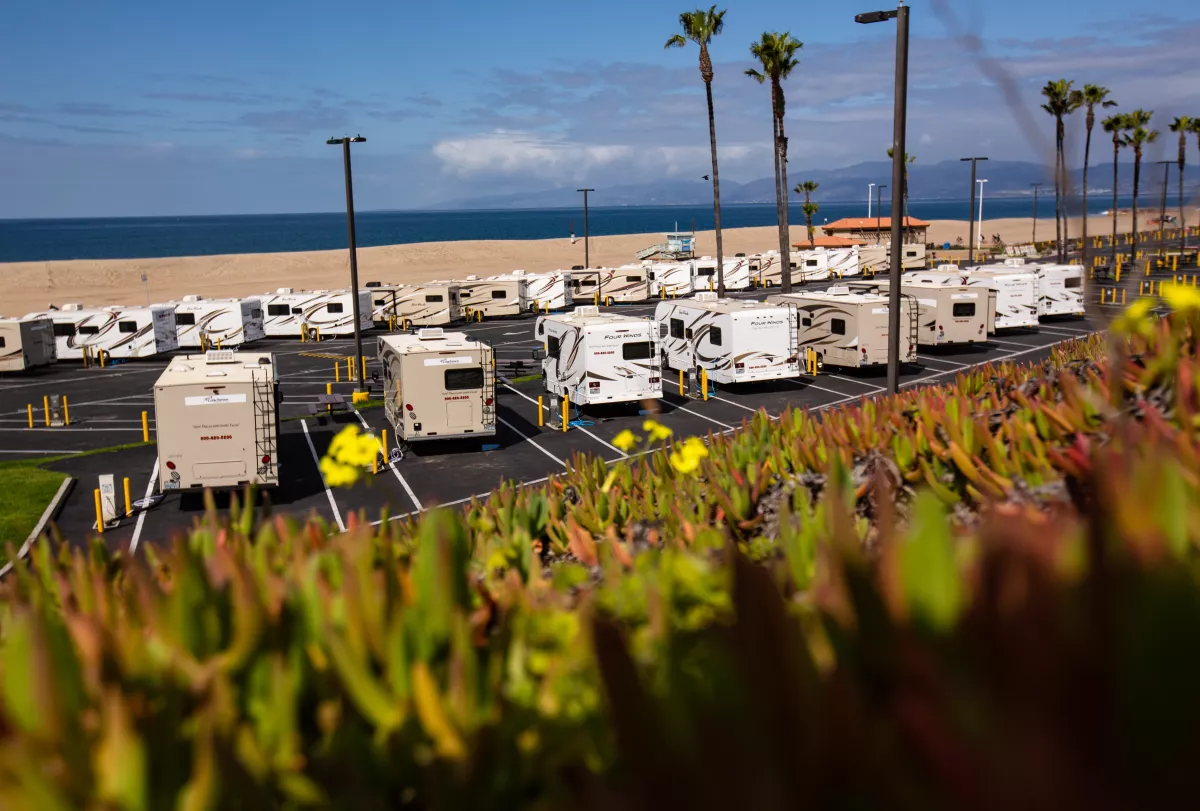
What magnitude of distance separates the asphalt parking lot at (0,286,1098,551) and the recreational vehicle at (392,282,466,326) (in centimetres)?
727

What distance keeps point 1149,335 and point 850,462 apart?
232cm

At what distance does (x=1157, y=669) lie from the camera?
1.94m

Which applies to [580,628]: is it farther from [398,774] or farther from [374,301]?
[374,301]

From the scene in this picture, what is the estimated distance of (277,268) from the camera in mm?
96750

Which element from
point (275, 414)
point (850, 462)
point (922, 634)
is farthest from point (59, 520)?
point (922, 634)

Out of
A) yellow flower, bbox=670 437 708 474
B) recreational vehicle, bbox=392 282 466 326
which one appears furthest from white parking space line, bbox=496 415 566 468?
recreational vehicle, bbox=392 282 466 326

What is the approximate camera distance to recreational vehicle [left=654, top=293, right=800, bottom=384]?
2995 centimetres

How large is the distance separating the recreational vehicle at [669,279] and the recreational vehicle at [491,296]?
9141 millimetres

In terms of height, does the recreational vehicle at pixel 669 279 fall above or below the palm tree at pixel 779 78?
below

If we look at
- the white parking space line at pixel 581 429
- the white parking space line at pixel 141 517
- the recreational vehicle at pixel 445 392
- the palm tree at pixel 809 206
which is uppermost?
the palm tree at pixel 809 206

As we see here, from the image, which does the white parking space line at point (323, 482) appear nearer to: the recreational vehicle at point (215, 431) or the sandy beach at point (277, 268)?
the recreational vehicle at point (215, 431)

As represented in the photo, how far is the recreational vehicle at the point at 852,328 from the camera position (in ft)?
104

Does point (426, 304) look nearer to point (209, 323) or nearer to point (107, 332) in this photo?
point (209, 323)

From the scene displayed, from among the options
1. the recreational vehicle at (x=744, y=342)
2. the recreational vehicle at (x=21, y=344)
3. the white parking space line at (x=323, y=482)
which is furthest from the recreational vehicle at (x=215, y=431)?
the recreational vehicle at (x=21, y=344)
